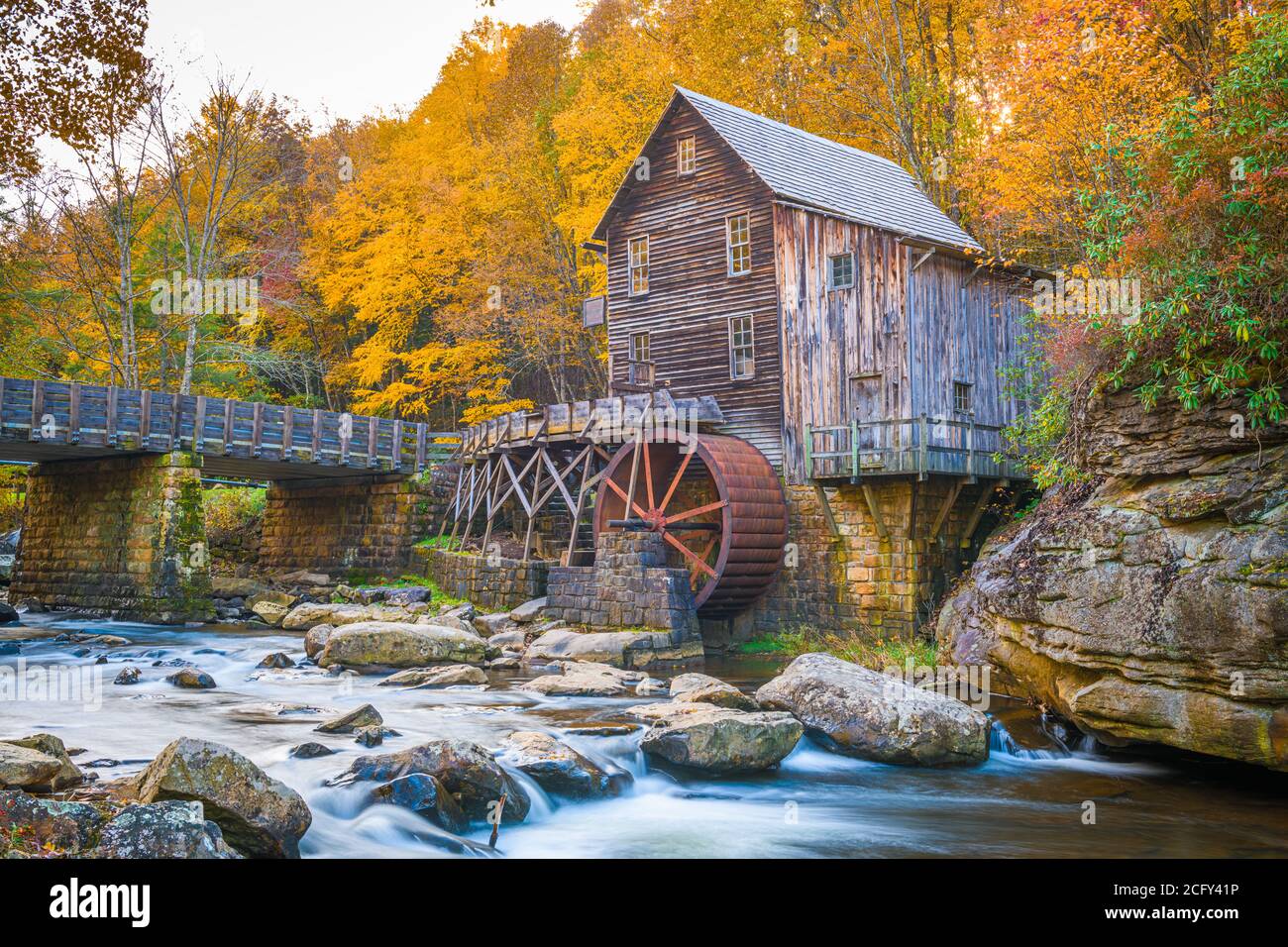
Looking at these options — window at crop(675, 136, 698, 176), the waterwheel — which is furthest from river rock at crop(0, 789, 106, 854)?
window at crop(675, 136, 698, 176)

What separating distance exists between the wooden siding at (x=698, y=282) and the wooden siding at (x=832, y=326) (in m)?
0.33

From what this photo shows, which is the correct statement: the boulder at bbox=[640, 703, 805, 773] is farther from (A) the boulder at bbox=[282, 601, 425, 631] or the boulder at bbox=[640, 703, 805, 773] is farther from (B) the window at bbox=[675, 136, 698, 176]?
(B) the window at bbox=[675, 136, 698, 176]

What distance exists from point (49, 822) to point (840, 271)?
17191 mm

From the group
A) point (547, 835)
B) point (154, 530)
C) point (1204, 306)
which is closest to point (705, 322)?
point (154, 530)

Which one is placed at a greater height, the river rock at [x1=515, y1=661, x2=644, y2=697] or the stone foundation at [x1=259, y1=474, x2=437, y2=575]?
the stone foundation at [x1=259, y1=474, x2=437, y2=575]


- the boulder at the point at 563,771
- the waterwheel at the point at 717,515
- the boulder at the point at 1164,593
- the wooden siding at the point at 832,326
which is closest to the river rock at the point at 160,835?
the boulder at the point at 563,771

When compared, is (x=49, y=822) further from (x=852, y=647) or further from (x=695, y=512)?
(x=695, y=512)

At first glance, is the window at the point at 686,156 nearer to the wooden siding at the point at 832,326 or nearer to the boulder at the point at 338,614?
the wooden siding at the point at 832,326

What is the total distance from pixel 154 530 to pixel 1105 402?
1934 cm

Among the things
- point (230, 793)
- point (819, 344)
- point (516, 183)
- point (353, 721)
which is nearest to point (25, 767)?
point (230, 793)

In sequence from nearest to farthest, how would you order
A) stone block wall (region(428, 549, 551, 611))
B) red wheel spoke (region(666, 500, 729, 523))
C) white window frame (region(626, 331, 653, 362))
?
1. red wheel spoke (region(666, 500, 729, 523))
2. stone block wall (region(428, 549, 551, 611))
3. white window frame (region(626, 331, 653, 362))

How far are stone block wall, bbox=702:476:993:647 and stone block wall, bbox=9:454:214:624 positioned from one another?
1112 cm

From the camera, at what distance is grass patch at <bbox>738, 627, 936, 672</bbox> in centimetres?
1545

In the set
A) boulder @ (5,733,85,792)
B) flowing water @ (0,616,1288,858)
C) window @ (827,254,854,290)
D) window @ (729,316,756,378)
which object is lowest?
flowing water @ (0,616,1288,858)
